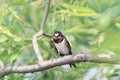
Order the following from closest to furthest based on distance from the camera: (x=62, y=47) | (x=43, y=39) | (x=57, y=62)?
(x=57, y=62), (x=43, y=39), (x=62, y=47)

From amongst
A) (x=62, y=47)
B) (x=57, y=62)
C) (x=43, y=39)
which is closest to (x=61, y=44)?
(x=62, y=47)

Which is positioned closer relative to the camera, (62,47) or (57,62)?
(57,62)

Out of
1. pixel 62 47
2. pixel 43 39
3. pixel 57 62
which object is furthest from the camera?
pixel 62 47

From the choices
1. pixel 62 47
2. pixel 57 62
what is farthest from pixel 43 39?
pixel 57 62

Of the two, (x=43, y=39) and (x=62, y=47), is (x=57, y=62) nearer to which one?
(x=43, y=39)

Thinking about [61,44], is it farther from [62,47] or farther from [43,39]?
[43,39]

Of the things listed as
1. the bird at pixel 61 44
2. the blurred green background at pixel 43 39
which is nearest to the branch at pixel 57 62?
the blurred green background at pixel 43 39

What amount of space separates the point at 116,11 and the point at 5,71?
648 mm

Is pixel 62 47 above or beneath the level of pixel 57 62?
beneath

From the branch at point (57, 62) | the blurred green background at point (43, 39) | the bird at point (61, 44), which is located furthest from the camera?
the bird at point (61, 44)

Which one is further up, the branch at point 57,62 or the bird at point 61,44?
the branch at point 57,62

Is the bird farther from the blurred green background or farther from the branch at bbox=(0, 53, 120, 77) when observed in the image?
the branch at bbox=(0, 53, 120, 77)

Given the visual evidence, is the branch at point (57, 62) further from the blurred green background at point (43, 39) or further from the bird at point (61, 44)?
the bird at point (61, 44)

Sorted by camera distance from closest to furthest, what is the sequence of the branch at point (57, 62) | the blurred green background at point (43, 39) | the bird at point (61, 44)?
1. the branch at point (57, 62)
2. the blurred green background at point (43, 39)
3. the bird at point (61, 44)
